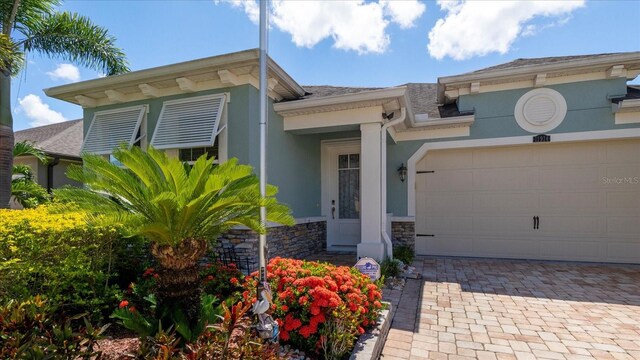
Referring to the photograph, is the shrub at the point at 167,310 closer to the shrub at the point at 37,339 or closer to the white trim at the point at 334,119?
the shrub at the point at 37,339

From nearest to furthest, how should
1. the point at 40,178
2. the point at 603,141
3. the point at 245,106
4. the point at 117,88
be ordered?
the point at 245,106
the point at 117,88
the point at 603,141
the point at 40,178

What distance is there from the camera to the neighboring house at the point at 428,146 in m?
5.89

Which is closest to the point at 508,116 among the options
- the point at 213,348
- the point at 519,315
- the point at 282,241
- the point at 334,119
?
the point at 334,119

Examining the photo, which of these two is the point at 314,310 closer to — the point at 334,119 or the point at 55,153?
the point at 334,119

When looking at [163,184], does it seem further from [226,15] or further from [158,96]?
[158,96]

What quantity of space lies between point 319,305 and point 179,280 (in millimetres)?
1337

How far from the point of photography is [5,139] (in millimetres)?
5965

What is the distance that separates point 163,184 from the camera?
10.0 ft

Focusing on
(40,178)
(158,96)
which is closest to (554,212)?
(158,96)

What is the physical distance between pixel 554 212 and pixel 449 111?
330 centimetres

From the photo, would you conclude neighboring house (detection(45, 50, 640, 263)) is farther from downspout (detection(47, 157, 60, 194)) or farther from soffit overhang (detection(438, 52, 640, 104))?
downspout (detection(47, 157, 60, 194))

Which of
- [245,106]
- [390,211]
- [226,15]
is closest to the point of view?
Answer: [226,15]

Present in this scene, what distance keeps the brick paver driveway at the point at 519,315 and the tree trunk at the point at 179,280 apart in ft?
6.40

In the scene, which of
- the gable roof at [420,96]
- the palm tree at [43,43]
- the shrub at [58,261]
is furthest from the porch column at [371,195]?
the palm tree at [43,43]
